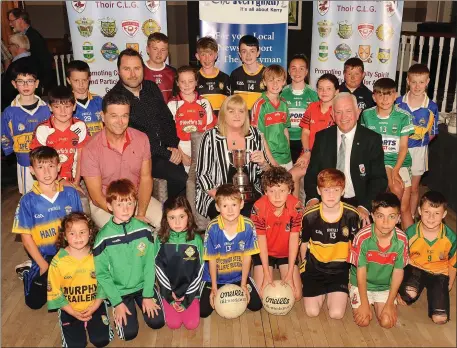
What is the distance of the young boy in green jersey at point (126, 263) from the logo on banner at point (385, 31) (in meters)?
Answer: 4.64

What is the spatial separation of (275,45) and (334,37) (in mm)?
833

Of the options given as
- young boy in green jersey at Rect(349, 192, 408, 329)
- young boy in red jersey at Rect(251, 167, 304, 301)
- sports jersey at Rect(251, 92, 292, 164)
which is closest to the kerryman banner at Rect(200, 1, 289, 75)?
sports jersey at Rect(251, 92, 292, 164)

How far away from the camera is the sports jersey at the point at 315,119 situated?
17.1 ft

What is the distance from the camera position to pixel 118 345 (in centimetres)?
376

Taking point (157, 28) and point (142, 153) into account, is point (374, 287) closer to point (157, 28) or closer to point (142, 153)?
point (142, 153)

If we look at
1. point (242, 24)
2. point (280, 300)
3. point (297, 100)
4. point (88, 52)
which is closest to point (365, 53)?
point (242, 24)

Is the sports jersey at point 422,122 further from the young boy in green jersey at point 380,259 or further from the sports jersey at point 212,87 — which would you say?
the sports jersey at point 212,87

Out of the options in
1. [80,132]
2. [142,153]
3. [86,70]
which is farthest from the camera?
[86,70]

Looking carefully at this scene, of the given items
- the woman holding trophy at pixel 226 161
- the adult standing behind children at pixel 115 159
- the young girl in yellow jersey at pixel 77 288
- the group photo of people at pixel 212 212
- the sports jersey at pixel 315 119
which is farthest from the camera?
the sports jersey at pixel 315 119

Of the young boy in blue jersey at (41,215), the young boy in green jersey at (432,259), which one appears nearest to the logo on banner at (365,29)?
the young boy in green jersey at (432,259)

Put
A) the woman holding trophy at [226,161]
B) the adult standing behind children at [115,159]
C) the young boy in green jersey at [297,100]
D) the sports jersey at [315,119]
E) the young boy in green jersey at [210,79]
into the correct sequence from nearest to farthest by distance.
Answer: the adult standing behind children at [115,159]
the woman holding trophy at [226,161]
the sports jersey at [315,119]
the young boy in green jersey at [297,100]
the young boy in green jersey at [210,79]

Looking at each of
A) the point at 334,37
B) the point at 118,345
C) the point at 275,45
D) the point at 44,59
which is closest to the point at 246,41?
the point at 275,45

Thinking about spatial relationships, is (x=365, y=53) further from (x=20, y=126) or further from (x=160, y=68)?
(x=20, y=126)

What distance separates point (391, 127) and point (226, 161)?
1.72 m
